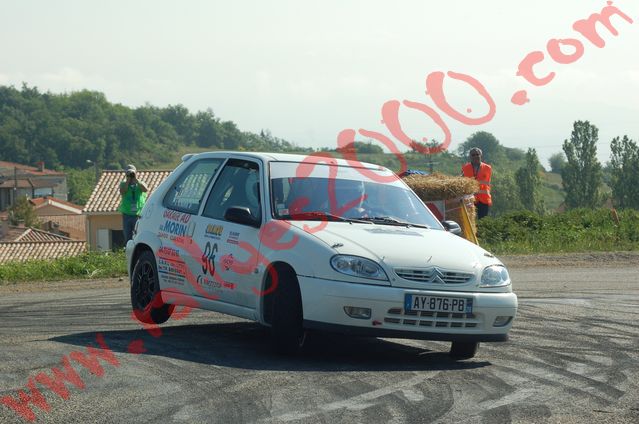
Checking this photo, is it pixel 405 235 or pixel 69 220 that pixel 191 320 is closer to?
pixel 405 235

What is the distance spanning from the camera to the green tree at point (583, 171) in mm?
107500

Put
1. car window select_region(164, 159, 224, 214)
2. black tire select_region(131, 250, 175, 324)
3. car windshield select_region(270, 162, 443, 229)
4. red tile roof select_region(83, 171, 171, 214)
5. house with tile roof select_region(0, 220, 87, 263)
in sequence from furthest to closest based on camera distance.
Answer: red tile roof select_region(83, 171, 171, 214) → house with tile roof select_region(0, 220, 87, 263) → black tire select_region(131, 250, 175, 324) → car window select_region(164, 159, 224, 214) → car windshield select_region(270, 162, 443, 229)

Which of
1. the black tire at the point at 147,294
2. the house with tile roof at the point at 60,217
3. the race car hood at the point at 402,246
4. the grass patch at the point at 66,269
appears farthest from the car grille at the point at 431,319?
the house with tile roof at the point at 60,217

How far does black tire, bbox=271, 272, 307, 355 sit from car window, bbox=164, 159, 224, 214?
2.06 m

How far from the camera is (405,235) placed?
962 centimetres

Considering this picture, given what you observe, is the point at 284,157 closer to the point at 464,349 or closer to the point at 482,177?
the point at 464,349

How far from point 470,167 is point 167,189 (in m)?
8.82

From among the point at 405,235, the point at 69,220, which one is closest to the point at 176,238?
the point at 405,235

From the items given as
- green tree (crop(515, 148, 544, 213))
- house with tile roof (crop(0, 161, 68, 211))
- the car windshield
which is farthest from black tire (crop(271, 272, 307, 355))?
house with tile roof (crop(0, 161, 68, 211))

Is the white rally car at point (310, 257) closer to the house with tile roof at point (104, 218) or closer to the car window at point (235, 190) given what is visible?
the car window at point (235, 190)

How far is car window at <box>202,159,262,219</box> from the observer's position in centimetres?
1030

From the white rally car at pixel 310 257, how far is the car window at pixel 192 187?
0.01m

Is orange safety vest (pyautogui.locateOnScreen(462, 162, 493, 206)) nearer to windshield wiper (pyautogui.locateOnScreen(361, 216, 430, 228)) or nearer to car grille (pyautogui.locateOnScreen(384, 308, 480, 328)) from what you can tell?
windshield wiper (pyautogui.locateOnScreen(361, 216, 430, 228))

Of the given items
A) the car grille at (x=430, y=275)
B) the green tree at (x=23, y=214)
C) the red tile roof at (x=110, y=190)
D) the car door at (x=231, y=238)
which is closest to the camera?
the car grille at (x=430, y=275)
